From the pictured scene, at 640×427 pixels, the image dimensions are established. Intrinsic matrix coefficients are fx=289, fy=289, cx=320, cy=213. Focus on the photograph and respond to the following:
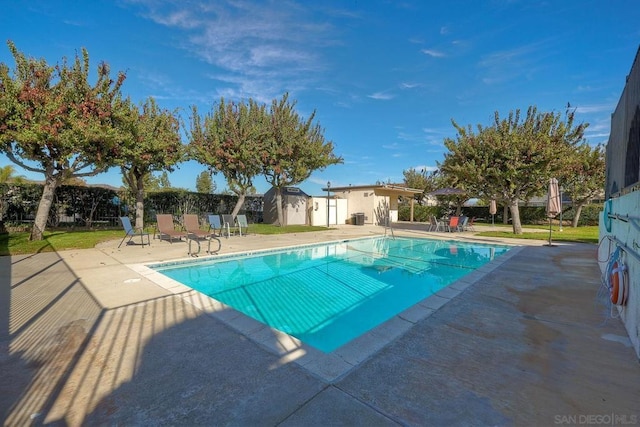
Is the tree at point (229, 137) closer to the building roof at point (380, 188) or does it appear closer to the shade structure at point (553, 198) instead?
the building roof at point (380, 188)

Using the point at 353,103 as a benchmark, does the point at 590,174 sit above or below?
below

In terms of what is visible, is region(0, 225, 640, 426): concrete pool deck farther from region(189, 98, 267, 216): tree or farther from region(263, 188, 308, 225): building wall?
region(263, 188, 308, 225): building wall

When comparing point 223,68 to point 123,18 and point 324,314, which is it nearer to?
point 123,18

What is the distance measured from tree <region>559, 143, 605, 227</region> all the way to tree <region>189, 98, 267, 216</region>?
1985cm

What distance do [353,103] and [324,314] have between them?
2047cm

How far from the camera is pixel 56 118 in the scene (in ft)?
30.2

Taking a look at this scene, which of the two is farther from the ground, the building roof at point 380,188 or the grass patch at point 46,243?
the building roof at point 380,188

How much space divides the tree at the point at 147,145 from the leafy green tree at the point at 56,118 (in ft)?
2.51

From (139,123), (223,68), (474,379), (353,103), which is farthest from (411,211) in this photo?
(474,379)

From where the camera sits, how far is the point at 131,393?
2270mm

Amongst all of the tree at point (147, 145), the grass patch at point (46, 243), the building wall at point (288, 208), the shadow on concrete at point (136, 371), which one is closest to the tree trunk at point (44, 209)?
the grass patch at point (46, 243)

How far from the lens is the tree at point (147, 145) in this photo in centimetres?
1197

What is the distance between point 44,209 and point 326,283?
10624 millimetres

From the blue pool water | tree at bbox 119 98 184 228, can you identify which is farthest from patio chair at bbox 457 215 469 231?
tree at bbox 119 98 184 228
